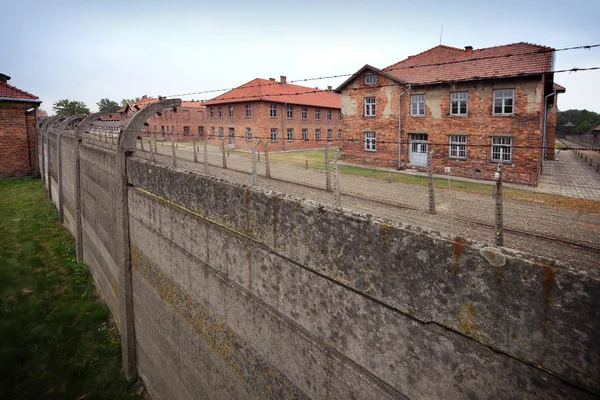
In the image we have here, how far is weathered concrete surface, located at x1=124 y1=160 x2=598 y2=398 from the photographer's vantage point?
5.66 feet

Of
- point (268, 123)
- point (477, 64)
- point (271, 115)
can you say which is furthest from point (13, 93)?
point (477, 64)

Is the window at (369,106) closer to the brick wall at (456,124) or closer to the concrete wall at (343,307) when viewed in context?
the brick wall at (456,124)

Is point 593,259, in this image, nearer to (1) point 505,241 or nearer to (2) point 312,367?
(1) point 505,241

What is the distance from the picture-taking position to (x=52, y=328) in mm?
9320

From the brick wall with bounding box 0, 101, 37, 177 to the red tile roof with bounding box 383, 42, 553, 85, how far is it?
959 inches

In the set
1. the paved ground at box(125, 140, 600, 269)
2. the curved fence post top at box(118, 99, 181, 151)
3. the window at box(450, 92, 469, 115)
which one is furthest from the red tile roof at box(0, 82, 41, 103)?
the window at box(450, 92, 469, 115)

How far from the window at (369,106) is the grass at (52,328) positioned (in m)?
20.0

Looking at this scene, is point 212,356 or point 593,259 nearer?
point 212,356

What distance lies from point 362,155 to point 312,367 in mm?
23291

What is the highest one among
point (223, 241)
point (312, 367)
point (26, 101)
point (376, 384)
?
point (26, 101)

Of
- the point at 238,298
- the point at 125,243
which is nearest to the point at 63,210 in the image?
the point at 125,243

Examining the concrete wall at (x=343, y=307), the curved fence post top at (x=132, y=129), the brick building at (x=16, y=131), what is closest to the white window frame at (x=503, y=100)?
the curved fence post top at (x=132, y=129)

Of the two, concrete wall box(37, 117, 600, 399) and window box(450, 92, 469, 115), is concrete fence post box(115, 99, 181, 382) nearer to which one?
concrete wall box(37, 117, 600, 399)

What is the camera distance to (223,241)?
4.26 m
